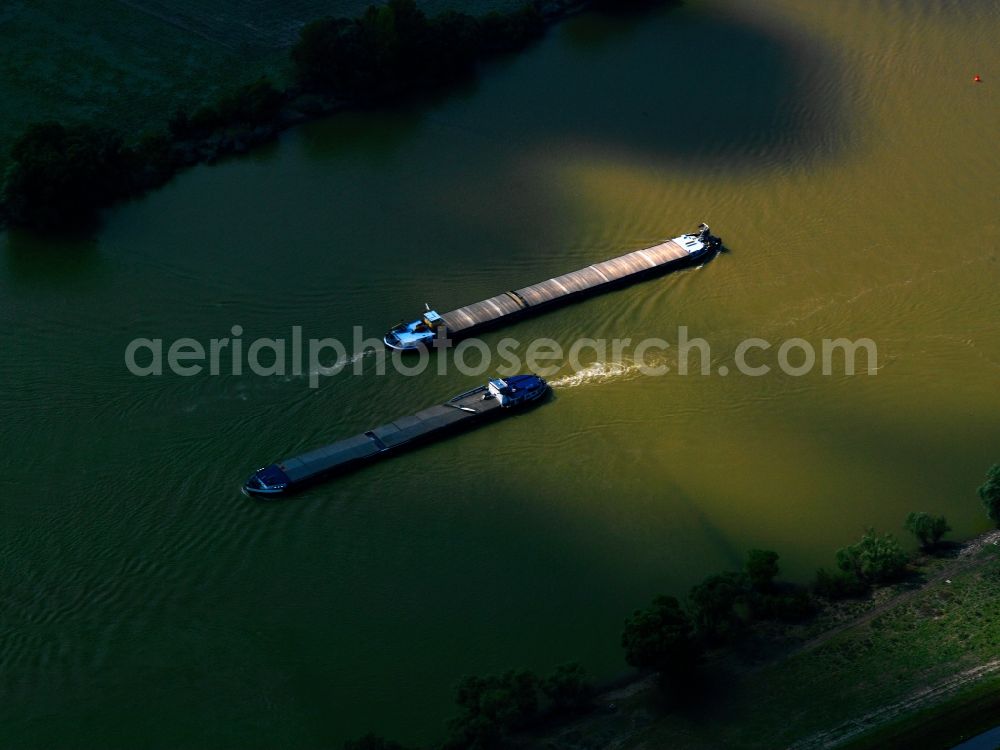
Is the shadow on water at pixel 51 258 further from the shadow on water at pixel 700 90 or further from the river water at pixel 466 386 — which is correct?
the shadow on water at pixel 700 90

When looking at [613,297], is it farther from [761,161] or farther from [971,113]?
[971,113]

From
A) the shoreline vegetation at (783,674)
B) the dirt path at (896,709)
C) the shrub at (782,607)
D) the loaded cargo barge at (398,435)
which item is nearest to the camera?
the dirt path at (896,709)

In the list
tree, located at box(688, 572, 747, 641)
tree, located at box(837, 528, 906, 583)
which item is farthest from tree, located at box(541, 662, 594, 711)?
tree, located at box(837, 528, 906, 583)

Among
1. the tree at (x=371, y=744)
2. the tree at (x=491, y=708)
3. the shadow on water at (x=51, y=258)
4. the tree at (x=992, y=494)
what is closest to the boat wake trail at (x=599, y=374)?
the tree at (x=992, y=494)

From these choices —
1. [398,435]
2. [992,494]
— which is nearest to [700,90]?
[398,435]

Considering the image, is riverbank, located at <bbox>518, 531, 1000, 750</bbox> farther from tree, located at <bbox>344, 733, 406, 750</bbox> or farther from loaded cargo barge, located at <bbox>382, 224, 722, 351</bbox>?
loaded cargo barge, located at <bbox>382, 224, 722, 351</bbox>

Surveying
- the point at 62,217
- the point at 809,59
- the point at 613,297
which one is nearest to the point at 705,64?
the point at 809,59

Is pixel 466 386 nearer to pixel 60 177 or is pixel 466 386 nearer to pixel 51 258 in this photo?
pixel 51 258
